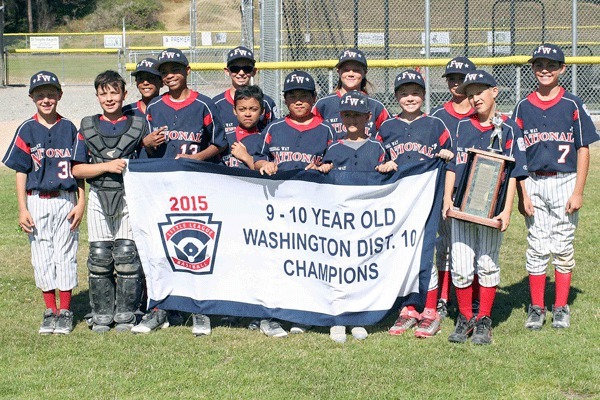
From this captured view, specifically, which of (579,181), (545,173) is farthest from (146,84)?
(579,181)

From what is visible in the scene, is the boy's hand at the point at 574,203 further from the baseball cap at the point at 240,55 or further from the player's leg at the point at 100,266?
the player's leg at the point at 100,266

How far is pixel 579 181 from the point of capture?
266 inches

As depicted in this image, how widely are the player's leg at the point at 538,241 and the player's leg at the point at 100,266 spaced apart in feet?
10.4

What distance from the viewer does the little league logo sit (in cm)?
681

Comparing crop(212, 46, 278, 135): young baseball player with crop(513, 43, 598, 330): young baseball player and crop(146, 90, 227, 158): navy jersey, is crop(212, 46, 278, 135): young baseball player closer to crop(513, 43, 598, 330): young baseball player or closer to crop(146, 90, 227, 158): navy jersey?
crop(146, 90, 227, 158): navy jersey

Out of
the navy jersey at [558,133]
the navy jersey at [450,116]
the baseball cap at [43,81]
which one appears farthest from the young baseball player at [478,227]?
the baseball cap at [43,81]

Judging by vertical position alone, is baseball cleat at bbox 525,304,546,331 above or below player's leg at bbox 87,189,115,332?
below

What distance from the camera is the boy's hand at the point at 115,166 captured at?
6.66 m

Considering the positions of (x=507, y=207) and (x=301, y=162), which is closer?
(x=507, y=207)

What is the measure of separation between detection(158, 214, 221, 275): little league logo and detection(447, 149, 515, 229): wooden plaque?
1799 millimetres

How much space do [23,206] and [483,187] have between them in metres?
3.33

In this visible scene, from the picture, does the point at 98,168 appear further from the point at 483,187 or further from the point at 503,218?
the point at 503,218

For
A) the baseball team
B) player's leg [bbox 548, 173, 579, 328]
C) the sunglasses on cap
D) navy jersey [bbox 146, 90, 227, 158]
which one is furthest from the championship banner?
the sunglasses on cap

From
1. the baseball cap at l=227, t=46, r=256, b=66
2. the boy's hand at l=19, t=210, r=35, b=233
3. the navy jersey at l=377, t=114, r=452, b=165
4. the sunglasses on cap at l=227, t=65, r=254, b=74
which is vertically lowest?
the boy's hand at l=19, t=210, r=35, b=233
